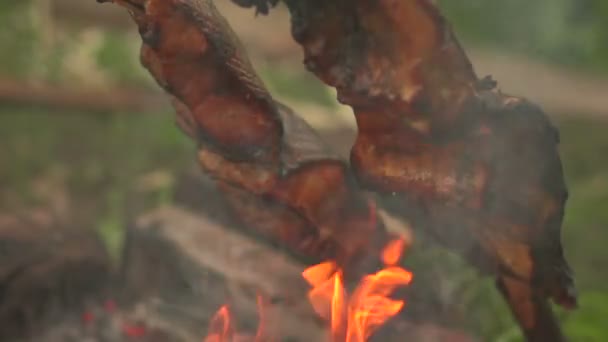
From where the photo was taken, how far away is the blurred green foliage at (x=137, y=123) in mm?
7082

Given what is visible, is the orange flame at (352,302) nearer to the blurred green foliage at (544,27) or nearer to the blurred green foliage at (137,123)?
the blurred green foliage at (137,123)

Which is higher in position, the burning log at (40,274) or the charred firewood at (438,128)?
the charred firewood at (438,128)

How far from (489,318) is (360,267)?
1.01 m

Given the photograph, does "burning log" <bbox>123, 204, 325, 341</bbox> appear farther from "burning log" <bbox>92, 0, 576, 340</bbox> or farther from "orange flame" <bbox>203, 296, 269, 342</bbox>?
"burning log" <bbox>92, 0, 576, 340</bbox>

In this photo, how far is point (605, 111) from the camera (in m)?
8.04

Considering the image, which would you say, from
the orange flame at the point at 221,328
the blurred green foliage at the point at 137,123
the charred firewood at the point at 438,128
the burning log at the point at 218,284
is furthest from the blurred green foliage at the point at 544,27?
the charred firewood at the point at 438,128

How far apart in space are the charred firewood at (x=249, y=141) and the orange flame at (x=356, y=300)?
0.59 feet

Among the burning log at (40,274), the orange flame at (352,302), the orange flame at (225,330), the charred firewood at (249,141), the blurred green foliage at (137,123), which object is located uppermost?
the charred firewood at (249,141)

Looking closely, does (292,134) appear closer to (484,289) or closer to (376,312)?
(376,312)

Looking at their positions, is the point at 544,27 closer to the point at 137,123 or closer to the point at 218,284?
the point at 137,123

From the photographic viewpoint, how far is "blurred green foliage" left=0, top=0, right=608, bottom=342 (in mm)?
7082

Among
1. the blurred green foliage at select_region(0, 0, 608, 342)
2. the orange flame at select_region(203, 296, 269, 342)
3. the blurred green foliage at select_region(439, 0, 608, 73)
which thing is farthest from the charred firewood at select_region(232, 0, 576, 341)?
the blurred green foliage at select_region(439, 0, 608, 73)

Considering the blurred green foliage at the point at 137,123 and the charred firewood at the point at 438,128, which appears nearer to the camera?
the charred firewood at the point at 438,128

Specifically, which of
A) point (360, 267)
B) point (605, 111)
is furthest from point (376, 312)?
point (605, 111)
